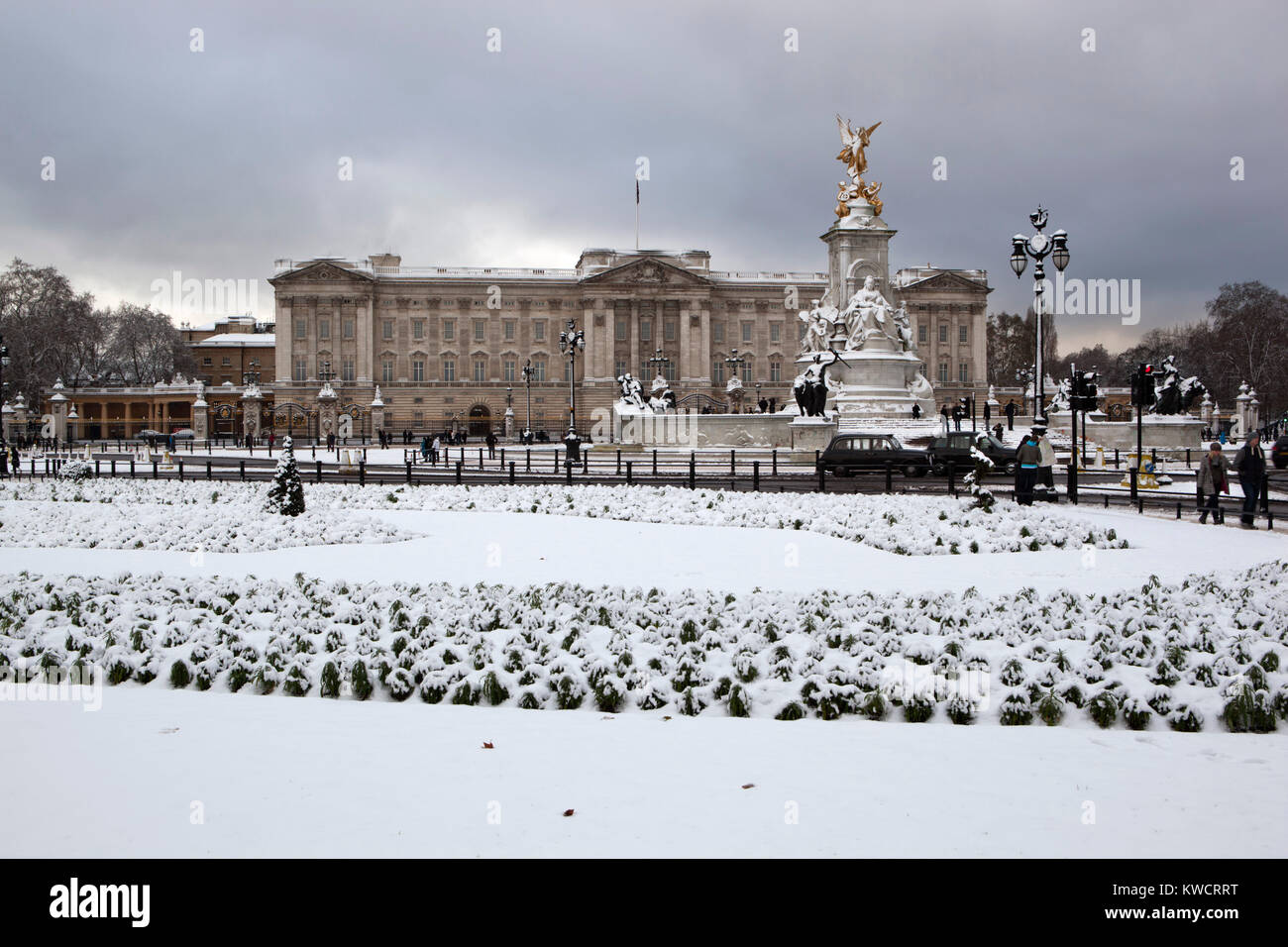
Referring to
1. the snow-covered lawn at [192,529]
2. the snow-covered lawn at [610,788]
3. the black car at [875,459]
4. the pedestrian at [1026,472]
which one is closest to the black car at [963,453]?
the black car at [875,459]

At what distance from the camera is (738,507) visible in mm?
18281

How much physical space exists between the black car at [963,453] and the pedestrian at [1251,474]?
12.3 metres

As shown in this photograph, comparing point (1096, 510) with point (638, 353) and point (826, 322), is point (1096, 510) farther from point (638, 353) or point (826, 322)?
point (638, 353)

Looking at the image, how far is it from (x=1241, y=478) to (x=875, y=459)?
12762 millimetres

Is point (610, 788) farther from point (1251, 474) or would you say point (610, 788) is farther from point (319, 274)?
point (319, 274)

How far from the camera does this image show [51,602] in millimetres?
9234

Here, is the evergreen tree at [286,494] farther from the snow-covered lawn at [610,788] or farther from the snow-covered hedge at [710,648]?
the snow-covered lawn at [610,788]

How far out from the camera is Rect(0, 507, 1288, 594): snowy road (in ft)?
37.1

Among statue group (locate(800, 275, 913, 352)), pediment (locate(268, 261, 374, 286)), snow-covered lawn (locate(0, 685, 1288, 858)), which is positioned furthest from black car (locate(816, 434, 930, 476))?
pediment (locate(268, 261, 374, 286))

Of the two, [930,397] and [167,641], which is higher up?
[930,397]

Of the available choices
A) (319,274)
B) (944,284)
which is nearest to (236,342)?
(319,274)
